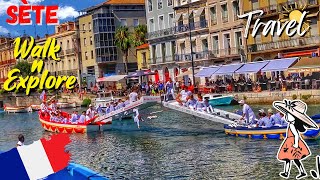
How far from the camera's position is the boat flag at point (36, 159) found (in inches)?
339

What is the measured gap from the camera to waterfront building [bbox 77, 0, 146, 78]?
3617 inches

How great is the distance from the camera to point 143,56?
85688mm

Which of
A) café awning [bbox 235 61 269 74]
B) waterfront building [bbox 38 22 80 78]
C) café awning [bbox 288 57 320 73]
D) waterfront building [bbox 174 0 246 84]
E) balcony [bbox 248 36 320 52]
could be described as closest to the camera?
café awning [bbox 288 57 320 73]

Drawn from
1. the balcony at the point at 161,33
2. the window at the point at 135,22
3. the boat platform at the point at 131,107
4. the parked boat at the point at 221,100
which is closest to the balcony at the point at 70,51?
the window at the point at 135,22

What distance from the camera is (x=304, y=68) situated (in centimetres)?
4550

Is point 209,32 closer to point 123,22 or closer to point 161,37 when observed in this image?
point 161,37

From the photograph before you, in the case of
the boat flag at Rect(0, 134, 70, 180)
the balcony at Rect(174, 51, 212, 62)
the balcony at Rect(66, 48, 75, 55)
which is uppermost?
the balcony at Rect(66, 48, 75, 55)

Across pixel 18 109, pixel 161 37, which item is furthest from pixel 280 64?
pixel 18 109

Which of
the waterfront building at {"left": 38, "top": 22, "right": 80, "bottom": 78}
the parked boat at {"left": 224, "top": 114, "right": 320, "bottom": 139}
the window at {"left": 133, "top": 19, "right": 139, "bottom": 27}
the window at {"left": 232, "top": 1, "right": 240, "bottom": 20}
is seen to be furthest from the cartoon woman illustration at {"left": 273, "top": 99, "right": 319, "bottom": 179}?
the waterfront building at {"left": 38, "top": 22, "right": 80, "bottom": 78}

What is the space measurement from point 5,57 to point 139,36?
44.0m

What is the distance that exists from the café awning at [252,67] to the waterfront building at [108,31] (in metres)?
42.1

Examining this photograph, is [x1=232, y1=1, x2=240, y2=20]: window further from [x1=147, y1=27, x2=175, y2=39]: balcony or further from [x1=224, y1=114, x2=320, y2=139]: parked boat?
[x1=224, y1=114, x2=320, y2=139]: parked boat

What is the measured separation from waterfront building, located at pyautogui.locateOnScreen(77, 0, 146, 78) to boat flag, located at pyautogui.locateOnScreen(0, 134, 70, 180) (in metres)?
82.9

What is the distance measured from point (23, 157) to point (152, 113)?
143 feet
